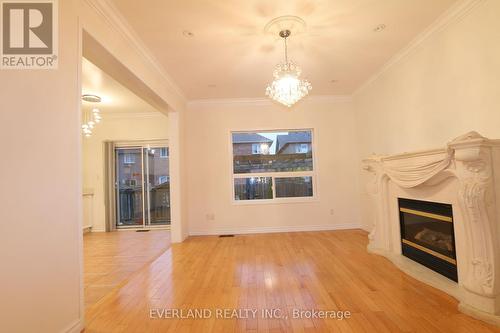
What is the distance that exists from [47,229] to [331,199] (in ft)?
15.5

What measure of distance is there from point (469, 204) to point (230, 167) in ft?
12.8

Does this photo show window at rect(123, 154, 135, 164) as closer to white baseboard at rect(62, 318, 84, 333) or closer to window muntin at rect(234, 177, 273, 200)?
window muntin at rect(234, 177, 273, 200)

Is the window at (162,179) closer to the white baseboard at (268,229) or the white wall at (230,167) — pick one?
the white wall at (230,167)

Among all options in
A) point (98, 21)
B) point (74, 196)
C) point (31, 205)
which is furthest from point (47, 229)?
point (98, 21)

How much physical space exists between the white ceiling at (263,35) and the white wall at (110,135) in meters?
2.14

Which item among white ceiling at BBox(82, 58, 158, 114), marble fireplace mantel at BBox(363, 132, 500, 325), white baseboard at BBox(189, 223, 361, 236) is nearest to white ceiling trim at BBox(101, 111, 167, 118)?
white ceiling at BBox(82, 58, 158, 114)

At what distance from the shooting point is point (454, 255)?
2395 mm

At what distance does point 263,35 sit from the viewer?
284 centimetres

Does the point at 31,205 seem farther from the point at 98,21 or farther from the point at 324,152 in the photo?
the point at 324,152

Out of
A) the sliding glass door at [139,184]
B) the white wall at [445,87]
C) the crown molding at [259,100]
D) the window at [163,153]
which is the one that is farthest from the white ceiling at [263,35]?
the sliding glass door at [139,184]

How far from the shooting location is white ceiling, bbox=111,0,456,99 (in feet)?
7.83

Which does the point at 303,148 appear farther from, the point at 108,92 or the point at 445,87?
the point at 108,92

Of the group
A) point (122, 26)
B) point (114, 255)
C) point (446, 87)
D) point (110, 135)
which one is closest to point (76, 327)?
point (114, 255)

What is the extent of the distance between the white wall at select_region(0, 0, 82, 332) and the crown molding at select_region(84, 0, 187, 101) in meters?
0.36
